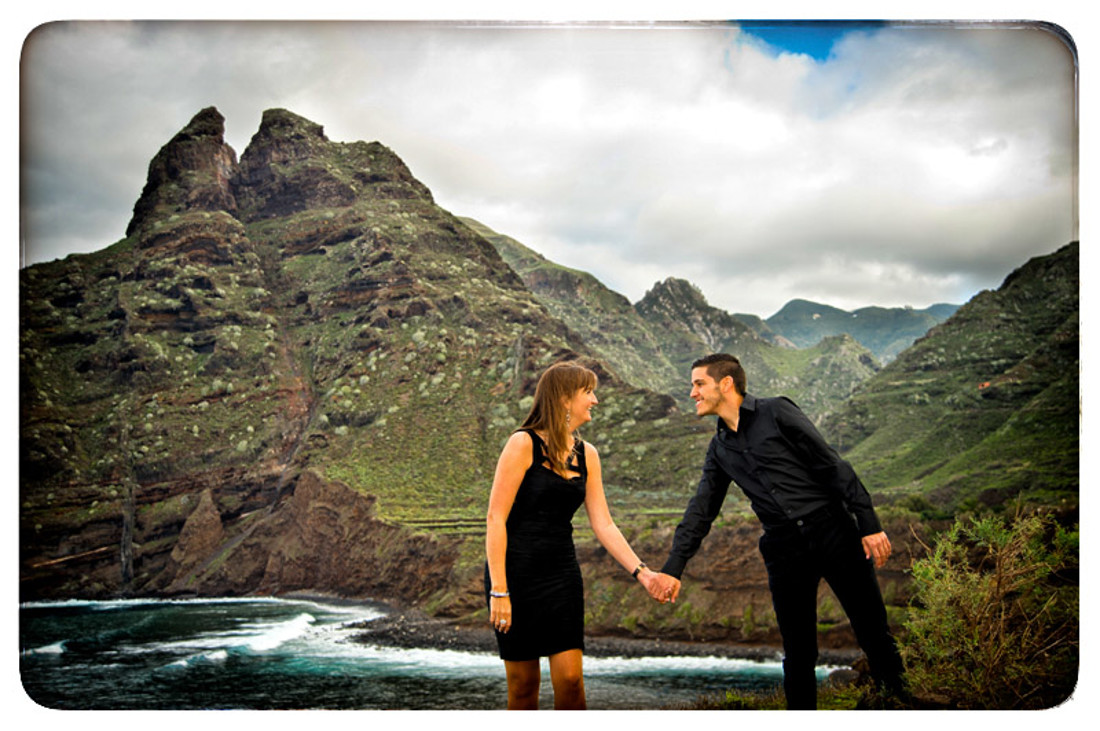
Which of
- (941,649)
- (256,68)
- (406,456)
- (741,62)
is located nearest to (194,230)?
(406,456)

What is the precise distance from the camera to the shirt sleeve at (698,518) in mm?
2848

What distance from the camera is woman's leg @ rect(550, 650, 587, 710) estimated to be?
243 centimetres

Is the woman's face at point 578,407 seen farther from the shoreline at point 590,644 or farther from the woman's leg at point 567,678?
the shoreline at point 590,644

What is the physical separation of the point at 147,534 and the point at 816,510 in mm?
24329

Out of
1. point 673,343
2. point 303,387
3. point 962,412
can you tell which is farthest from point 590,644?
point 673,343

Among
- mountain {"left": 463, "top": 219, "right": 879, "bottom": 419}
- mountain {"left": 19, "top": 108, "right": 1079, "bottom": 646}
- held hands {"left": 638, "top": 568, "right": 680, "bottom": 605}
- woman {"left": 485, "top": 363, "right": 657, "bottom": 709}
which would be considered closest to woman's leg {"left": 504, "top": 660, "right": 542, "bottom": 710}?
woman {"left": 485, "top": 363, "right": 657, "bottom": 709}

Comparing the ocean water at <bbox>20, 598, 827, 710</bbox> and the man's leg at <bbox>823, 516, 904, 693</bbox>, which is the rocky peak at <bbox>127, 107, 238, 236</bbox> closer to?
the ocean water at <bbox>20, 598, 827, 710</bbox>

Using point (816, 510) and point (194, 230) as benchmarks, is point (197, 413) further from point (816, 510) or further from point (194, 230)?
point (816, 510)

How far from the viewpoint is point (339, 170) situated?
76.6 feet

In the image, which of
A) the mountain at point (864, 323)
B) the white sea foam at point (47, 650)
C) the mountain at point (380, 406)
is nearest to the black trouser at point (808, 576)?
the white sea foam at point (47, 650)

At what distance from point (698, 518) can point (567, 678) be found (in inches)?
31.3

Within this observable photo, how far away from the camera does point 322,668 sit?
16.9 m

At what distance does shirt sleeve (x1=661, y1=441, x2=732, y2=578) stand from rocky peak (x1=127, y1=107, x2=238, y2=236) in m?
9.80
